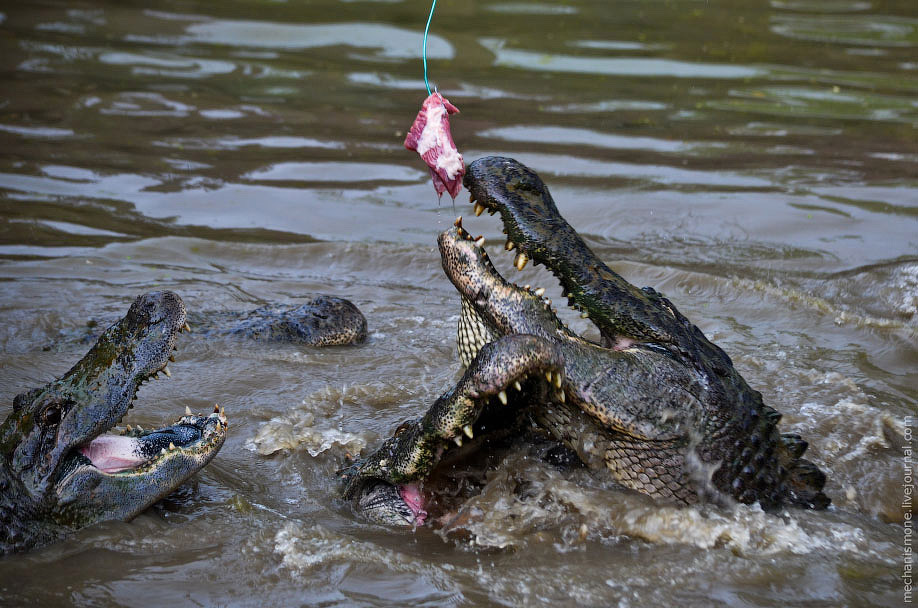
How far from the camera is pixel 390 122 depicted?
9516 mm

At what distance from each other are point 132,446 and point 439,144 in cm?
173

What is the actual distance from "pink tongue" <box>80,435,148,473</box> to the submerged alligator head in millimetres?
32

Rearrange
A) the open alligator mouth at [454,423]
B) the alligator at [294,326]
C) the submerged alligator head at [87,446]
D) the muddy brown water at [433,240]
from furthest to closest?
the alligator at [294,326] < the submerged alligator head at [87,446] < the muddy brown water at [433,240] < the open alligator mouth at [454,423]

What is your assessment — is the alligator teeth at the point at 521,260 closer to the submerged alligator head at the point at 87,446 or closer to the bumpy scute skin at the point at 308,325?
the submerged alligator head at the point at 87,446

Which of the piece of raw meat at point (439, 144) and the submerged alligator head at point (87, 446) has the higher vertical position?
the piece of raw meat at point (439, 144)

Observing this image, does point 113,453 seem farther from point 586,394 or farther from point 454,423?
point 586,394

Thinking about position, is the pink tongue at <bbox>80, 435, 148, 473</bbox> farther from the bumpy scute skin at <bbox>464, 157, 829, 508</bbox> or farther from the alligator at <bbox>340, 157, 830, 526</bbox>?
the bumpy scute skin at <bbox>464, 157, 829, 508</bbox>

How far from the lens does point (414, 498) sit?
11.3 ft

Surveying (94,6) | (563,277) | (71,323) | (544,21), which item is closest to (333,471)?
(563,277)

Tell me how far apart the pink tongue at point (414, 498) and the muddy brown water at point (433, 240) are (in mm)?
83

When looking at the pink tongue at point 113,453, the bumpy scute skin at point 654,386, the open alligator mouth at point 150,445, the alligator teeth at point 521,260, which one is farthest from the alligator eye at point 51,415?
the alligator teeth at point 521,260

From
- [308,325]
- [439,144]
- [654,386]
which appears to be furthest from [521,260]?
[308,325]

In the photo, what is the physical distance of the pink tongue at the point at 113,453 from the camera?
3.62 m

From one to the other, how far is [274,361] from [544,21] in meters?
8.42
